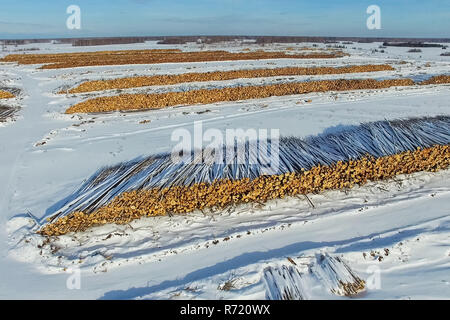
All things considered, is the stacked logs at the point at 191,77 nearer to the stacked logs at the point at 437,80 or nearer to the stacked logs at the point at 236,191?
the stacked logs at the point at 437,80

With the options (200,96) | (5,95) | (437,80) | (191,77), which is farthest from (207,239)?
(437,80)

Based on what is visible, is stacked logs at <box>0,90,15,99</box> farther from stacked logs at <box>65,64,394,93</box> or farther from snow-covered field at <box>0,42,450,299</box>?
snow-covered field at <box>0,42,450,299</box>

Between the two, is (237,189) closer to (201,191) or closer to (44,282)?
(201,191)

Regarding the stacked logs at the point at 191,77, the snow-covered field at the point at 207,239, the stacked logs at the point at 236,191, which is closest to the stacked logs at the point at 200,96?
the stacked logs at the point at 191,77

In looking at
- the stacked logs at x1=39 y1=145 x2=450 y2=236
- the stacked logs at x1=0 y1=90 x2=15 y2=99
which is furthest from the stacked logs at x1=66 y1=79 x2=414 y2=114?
the stacked logs at x1=39 y1=145 x2=450 y2=236

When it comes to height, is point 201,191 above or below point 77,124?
below

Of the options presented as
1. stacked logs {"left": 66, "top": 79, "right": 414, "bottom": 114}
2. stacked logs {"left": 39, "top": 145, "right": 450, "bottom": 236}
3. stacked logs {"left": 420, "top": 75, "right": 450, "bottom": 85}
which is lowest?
stacked logs {"left": 39, "top": 145, "right": 450, "bottom": 236}
